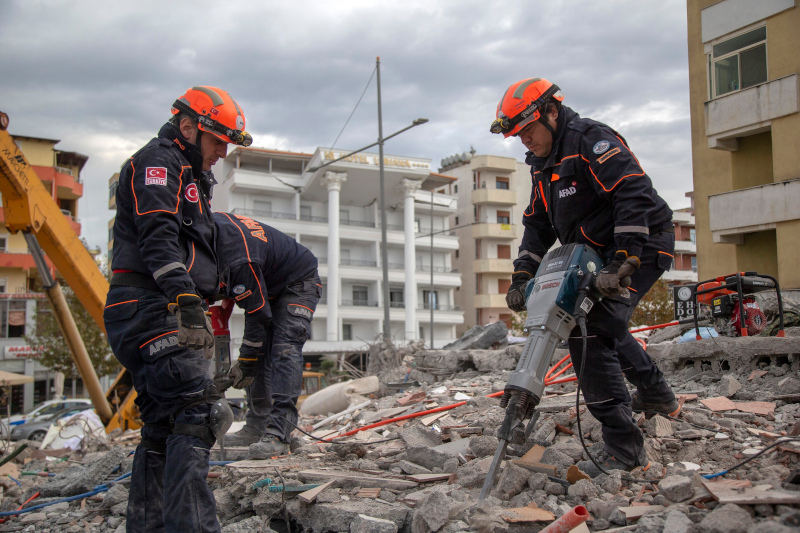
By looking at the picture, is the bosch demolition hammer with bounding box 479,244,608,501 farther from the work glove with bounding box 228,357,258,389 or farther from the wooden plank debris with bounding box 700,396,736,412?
the work glove with bounding box 228,357,258,389

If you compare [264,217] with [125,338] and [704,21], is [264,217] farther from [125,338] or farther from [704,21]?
[125,338]

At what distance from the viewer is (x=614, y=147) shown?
3.37 m

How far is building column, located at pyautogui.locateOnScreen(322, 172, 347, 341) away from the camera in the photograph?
4003 cm

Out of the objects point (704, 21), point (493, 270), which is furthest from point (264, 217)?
point (704, 21)

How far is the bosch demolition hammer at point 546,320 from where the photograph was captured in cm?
308

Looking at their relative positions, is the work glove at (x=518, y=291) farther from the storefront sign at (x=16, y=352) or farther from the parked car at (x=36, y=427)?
the storefront sign at (x=16, y=352)

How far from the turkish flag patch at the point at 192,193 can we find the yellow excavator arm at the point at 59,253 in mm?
5534

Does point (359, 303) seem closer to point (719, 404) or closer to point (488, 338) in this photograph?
point (488, 338)

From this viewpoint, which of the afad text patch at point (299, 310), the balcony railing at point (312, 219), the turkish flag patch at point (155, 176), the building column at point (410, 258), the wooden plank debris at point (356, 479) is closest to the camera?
the turkish flag patch at point (155, 176)

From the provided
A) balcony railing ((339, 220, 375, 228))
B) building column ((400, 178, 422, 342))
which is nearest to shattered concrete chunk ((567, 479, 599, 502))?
building column ((400, 178, 422, 342))

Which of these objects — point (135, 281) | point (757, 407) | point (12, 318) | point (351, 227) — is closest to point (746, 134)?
point (757, 407)

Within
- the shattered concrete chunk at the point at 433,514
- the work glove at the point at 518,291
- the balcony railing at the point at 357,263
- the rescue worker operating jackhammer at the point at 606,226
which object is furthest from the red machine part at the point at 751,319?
the balcony railing at the point at 357,263

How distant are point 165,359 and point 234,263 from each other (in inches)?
52.1

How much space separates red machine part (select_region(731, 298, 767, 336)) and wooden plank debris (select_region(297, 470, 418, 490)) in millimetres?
4868
